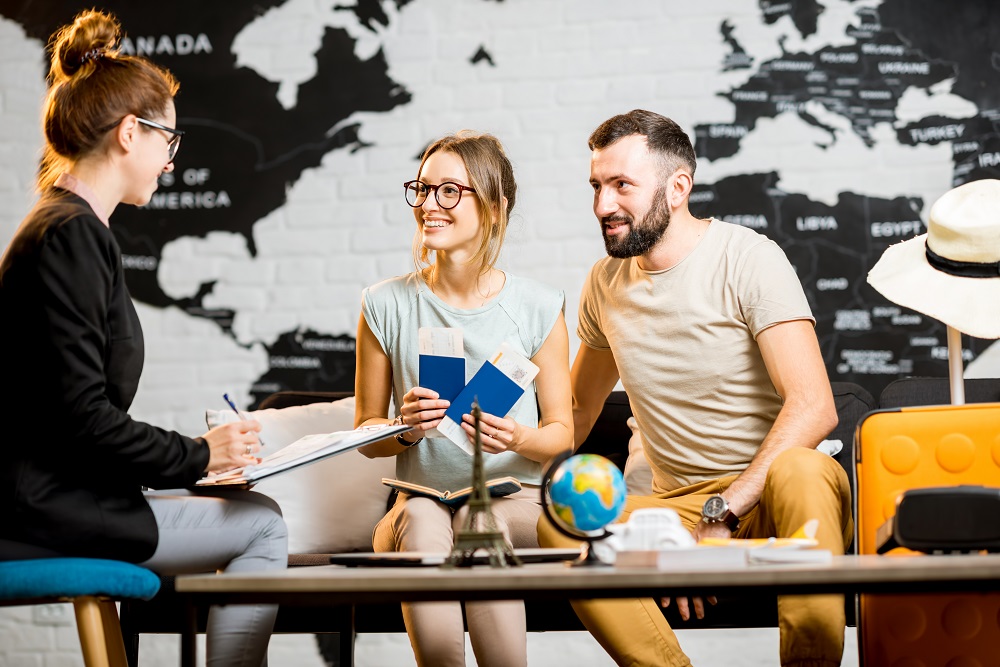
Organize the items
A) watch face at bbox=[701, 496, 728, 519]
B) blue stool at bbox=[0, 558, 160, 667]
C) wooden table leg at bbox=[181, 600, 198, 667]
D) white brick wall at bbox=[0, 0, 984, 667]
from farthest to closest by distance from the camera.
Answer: white brick wall at bbox=[0, 0, 984, 667]
watch face at bbox=[701, 496, 728, 519]
blue stool at bbox=[0, 558, 160, 667]
wooden table leg at bbox=[181, 600, 198, 667]

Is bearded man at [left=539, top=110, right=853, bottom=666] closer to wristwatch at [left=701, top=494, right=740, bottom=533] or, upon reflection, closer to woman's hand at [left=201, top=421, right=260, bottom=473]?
wristwatch at [left=701, top=494, right=740, bottom=533]

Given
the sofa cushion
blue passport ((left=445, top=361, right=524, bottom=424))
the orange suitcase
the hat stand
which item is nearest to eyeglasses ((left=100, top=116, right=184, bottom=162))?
blue passport ((left=445, top=361, right=524, bottom=424))

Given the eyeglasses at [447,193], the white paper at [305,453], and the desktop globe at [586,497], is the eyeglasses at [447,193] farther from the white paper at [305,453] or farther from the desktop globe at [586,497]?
the desktop globe at [586,497]

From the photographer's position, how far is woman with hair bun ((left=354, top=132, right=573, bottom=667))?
8.09 ft

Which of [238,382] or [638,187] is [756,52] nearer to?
[638,187]

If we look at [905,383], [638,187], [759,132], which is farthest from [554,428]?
[759,132]

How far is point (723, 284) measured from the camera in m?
2.51

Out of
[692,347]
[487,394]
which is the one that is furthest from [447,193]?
[692,347]

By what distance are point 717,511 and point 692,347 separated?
20.2 inches

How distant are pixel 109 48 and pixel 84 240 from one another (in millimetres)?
465

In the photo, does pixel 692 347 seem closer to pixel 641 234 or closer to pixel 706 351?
pixel 706 351

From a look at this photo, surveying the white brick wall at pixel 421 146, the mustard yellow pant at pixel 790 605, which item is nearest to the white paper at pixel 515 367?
the mustard yellow pant at pixel 790 605

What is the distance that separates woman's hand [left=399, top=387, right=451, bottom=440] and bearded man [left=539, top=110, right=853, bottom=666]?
1.06 ft

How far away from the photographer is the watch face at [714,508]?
2109 mm
